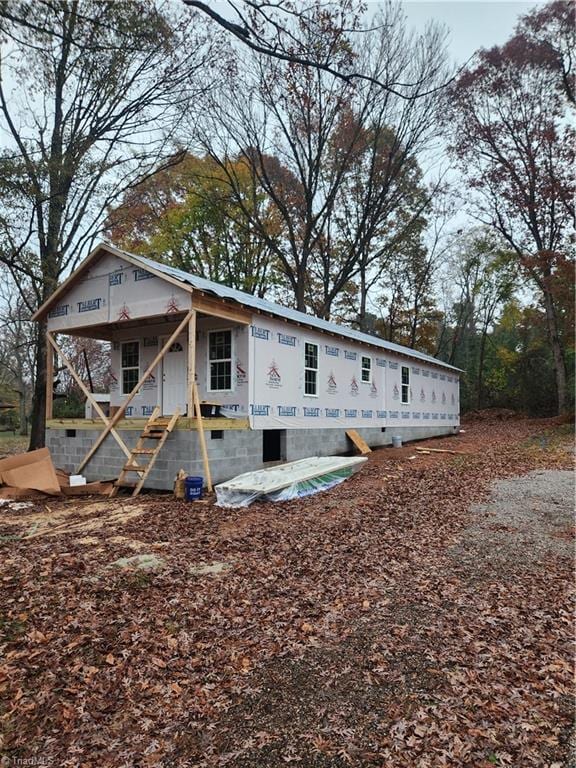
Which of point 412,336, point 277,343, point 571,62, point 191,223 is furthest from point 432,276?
point 277,343

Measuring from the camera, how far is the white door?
12.1m

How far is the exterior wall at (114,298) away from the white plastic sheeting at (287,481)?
12.0 ft

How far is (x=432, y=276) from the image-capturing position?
1222 inches

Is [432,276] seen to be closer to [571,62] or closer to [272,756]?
[571,62]

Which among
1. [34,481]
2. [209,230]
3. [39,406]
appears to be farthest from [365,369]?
[209,230]

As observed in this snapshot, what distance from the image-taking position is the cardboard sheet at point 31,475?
954 centimetres

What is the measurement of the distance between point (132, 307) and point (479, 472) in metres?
8.68

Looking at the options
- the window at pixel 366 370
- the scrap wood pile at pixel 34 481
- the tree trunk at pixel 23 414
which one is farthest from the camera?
the tree trunk at pixel 23 414

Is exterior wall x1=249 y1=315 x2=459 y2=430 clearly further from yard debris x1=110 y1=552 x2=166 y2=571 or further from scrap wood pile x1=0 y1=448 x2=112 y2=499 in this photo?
yard debris x1=110 y1=552 x2=166 y2=571

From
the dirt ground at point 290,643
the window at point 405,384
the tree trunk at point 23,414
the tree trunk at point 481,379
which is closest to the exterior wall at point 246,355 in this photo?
the window at point 405,384

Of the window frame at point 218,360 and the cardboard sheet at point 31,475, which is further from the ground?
the window frame at point 218,360

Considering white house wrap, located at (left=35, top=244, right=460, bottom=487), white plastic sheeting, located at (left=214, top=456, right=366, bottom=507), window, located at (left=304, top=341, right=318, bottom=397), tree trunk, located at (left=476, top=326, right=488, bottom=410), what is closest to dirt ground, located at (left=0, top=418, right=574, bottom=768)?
white plastic sheeting, located at (left=214, top=456, right=366, bottom=507)

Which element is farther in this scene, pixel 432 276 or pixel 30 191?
pixel 432 276

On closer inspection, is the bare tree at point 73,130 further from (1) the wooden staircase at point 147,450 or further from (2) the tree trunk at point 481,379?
(2) the tree trunk at point 481,379
